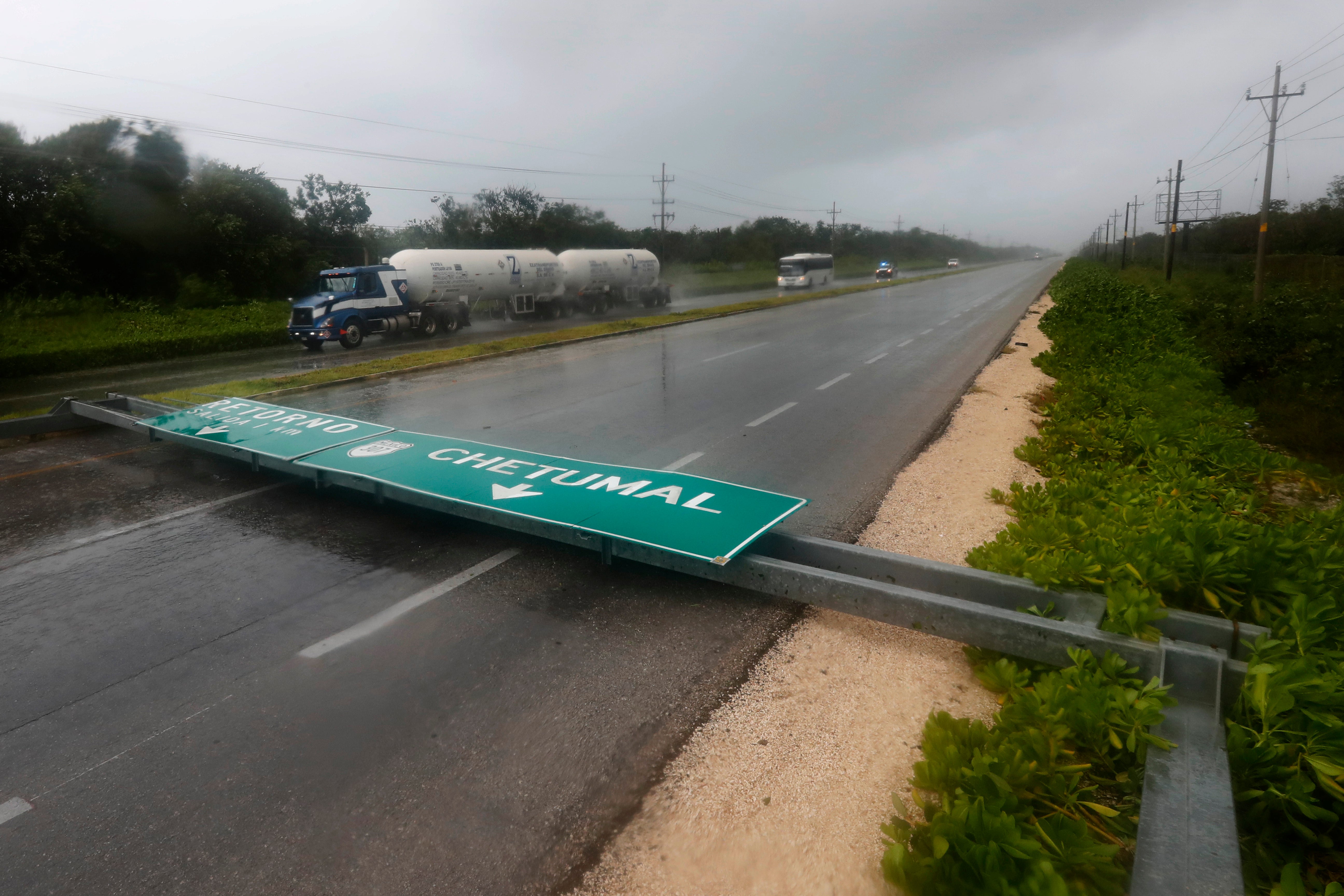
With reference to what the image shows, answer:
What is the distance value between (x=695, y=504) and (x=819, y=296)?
3961 centimetres

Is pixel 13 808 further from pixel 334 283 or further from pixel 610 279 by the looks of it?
pixel 610 279

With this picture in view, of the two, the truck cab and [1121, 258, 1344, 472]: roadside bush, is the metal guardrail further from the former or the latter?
the truck cab

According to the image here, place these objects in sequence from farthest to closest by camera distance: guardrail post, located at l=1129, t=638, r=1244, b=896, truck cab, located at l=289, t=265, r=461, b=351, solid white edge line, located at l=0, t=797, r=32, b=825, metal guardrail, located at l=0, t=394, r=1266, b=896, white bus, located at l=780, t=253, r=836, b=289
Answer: white bus, located at l=780, t=253, r=836, b=289, truck cab, located at l=289, t=265, r=461, b=351, solid white edge line, located at l=0, t=797, r=32, b=825, metal guardrail, located at l=0, t=394, r=1266, b=896, guardrail post, located at l=1129, t=638, r=1244, b=896

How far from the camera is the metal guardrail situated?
2.83 metres

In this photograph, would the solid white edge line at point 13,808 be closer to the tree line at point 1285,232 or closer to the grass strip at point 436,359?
the grass strip at point 436,359

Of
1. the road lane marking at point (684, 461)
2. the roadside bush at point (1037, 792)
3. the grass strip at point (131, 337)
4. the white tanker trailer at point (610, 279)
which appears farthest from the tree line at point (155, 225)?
the roadside bush at point (1037, 792)

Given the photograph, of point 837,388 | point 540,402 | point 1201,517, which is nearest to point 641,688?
point 1201,517

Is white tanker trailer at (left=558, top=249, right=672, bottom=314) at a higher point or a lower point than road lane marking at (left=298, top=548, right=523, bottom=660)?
higher

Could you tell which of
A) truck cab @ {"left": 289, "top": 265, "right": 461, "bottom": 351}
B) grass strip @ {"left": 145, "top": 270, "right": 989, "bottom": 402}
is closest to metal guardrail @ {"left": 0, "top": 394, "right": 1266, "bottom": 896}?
grass strip @ {"left": 145, "top": 270, "right": 989, "bottom": 402}

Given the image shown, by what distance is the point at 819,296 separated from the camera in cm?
4384

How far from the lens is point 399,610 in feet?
17.8

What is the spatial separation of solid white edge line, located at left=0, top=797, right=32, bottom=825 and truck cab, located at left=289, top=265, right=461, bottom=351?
2311 centimetres

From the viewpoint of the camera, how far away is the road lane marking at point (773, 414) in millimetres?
11359

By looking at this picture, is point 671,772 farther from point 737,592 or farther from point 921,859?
point 737,592
